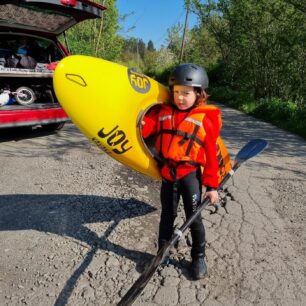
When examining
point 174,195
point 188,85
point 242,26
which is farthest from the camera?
point 242,26

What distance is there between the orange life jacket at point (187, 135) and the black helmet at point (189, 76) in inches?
6.6

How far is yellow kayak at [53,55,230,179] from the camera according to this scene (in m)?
2.64

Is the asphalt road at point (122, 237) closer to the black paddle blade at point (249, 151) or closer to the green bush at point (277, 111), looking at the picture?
the black paddle blade at point (249, 151)

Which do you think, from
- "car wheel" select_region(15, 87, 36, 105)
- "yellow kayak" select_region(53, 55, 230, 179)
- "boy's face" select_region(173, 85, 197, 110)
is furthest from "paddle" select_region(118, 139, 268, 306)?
"car wheel" select_region(15, 87, 36, 105)

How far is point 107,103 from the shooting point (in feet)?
8.77

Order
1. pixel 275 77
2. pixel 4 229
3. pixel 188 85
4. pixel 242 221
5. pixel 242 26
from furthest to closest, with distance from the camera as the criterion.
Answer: pixel 242 26
pixel 275 77
pixel 242 221
pixel 4 229
pixel 188 85

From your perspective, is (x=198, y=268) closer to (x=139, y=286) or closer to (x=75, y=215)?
(x=139, y=286)

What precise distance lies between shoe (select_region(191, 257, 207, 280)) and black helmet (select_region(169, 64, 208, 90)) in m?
1.26

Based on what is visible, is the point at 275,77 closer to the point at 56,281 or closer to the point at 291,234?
the point at 291,234

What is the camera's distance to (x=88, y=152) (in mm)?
5461

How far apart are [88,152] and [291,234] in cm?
315

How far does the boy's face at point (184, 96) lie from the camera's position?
8.11 ft

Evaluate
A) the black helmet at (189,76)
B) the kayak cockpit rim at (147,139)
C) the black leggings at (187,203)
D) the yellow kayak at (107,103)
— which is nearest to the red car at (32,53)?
the yellow kayak at (107,103)

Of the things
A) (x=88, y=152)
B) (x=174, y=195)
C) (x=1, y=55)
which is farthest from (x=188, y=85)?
(x=1, y=55)
